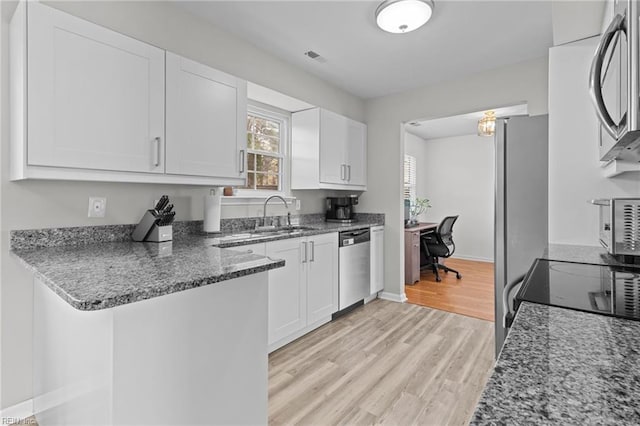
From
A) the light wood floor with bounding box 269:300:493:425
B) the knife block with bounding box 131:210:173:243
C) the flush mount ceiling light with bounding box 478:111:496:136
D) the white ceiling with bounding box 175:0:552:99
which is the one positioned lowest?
the light wood floor with bounding box 269:300:493:425

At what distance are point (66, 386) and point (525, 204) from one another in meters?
2.68

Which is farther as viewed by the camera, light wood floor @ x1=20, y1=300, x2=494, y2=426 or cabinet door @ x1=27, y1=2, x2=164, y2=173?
light wood floor @ x1=20, y1=300, x2=494, y2=426

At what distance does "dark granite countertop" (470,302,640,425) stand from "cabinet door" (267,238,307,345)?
2.02 m

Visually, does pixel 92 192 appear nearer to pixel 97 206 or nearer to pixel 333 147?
pixel 97 206

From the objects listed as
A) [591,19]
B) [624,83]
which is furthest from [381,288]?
[624,83]

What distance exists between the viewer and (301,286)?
2.75 m

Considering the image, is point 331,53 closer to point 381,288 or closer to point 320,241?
point 320,241

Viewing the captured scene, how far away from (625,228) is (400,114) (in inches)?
116

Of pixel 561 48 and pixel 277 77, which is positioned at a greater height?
pixel 277 77

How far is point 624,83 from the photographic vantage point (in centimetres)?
72

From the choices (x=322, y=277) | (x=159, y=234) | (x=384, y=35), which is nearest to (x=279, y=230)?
(x=322, y=277)

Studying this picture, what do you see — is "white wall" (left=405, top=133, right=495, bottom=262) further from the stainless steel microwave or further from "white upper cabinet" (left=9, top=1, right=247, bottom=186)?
the stainless steel microwave

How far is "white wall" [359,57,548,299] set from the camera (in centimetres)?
318

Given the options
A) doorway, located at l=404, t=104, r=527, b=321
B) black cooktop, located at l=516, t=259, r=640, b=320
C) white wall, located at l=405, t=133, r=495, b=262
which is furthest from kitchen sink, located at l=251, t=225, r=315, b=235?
white wall, located at l=405, t=133, r=495, b=262
